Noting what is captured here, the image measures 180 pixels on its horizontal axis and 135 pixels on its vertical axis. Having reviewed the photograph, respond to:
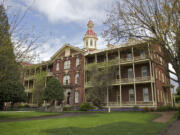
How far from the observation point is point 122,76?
92.8ft

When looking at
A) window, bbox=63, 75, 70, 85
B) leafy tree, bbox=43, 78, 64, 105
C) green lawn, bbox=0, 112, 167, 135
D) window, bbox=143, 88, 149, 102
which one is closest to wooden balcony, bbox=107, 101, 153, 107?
window, bbox=143, 88, 149, 102

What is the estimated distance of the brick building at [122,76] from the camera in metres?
24.8

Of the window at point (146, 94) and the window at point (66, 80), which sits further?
the window at point (66, 80)

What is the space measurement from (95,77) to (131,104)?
6914 mm

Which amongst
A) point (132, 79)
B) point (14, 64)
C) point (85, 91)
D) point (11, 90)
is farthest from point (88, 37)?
point (14, 64)

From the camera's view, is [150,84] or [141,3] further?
[150,84]

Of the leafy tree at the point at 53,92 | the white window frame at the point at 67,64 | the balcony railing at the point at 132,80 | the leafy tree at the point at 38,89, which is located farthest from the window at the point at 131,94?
the leafy tree at the point at 38,89

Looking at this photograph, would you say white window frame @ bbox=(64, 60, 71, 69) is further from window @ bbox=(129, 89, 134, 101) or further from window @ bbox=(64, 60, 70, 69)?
window @ bbox=(129, 89, 134, 101)

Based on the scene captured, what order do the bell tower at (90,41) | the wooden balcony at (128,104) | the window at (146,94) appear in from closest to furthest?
the wooden balcony at (128,104), the window at (146,94), the bell tower at (90,41)

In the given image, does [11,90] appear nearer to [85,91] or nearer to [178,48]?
[85,91]

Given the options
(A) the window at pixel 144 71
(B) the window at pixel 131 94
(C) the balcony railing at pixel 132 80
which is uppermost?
(A) the window at pixel 144 71

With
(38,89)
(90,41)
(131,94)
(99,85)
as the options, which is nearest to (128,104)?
(131,94)

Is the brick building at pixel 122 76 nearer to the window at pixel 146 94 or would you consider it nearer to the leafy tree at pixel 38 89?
the window at pixel 146 94

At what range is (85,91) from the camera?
102 feet
